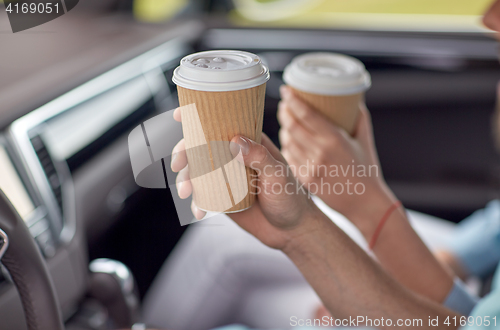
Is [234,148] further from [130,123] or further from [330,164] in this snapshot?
[130,123]

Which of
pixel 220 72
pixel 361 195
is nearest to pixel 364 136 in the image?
pixel 361 195

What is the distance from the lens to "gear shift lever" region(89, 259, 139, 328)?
97cm

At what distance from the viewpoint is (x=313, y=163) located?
0.89 metres

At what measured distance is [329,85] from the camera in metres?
0.88

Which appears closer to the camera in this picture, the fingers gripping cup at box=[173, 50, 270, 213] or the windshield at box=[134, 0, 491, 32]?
the fingers gripping cup at box=[173, 50, 270, 213]

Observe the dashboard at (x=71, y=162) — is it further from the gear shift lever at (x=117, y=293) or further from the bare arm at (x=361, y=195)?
the bare arm at (x=361, y=195)

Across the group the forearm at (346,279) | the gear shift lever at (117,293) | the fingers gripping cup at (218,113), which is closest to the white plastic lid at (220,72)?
the fingers gripping cup at (218,113)

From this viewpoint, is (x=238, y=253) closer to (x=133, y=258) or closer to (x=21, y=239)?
(x=133, y=258)

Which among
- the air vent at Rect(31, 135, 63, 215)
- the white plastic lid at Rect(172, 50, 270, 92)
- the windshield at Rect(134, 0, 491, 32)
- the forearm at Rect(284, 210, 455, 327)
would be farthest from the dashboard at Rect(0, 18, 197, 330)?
the windshield at Rect(134, 0, 491, 32)

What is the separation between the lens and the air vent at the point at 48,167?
37.3 inches

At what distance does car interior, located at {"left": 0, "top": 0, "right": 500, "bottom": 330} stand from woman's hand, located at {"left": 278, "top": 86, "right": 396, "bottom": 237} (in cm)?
7

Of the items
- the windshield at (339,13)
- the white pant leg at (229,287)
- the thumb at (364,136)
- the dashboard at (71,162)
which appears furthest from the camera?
the windshield at (339,13)

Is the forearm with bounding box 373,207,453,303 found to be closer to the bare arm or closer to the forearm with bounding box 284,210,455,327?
the bare arm

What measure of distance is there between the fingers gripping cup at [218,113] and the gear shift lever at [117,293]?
1.52 feet
